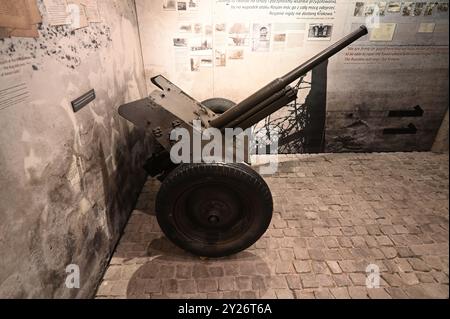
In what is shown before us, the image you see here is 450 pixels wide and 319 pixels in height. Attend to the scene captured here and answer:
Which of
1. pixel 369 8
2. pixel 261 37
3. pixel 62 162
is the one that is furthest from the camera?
pixel 261 37

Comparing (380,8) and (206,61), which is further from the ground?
(380,8)

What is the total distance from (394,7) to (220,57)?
2578mm

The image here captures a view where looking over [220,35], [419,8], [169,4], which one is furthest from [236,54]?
[419,8]

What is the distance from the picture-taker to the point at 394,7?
13.0 ft

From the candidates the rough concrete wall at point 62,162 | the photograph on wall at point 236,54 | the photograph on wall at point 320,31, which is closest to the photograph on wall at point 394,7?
the photograph on wall at point 320,31

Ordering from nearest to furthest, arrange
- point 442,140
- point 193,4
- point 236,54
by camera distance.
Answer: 1. point 193,4
2. point 236,54
3. point 442,140

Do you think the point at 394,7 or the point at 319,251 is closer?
the point at 319,251

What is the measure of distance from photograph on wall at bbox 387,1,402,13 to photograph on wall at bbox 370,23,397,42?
0.18 metres

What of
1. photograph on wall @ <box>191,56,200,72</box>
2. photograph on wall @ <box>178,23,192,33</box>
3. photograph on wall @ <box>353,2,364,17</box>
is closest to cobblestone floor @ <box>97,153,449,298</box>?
photograph on wall @ <box>191,56,200,72</box>

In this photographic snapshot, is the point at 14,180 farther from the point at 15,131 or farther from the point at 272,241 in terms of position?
the point at 272,241

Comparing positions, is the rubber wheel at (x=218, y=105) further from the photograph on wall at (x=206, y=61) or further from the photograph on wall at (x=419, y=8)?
the photograph on wall at (x=419, y=8)

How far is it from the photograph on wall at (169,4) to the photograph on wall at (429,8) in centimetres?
360

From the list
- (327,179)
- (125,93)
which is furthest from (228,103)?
(327,179)

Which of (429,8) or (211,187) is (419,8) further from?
(211,187)
